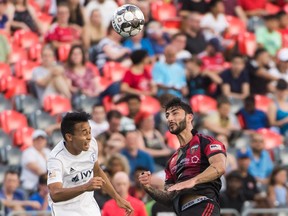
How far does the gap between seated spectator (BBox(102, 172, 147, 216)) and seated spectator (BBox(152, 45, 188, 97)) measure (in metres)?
4.63

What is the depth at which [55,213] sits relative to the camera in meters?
11.5

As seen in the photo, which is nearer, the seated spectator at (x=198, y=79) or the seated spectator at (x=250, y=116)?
the seated spectator at (x=250, y=116)

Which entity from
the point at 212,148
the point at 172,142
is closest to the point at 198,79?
the point at 172,142

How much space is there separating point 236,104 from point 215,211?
8.60 m

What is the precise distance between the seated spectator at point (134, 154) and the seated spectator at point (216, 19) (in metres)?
5.44

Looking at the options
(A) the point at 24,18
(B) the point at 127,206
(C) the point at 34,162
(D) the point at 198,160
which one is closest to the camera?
(D) the point at 198,160

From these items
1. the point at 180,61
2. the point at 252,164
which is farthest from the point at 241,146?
the point at 180,61

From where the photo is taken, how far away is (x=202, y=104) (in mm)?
18766

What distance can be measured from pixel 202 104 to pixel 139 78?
1.24 metres

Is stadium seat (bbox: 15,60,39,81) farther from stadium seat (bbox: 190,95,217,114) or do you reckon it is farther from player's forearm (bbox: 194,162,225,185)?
player's forearm (bbox: 194,162,225,185)

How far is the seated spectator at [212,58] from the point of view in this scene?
19.6 meters

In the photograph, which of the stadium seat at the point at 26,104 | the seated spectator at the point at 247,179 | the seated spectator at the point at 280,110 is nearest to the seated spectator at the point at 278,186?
the seated spectator at the point at 247,179

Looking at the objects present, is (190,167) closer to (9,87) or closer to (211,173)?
(211,173)

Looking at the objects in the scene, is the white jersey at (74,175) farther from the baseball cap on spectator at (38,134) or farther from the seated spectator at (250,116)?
the seated spectator at (250,116)
